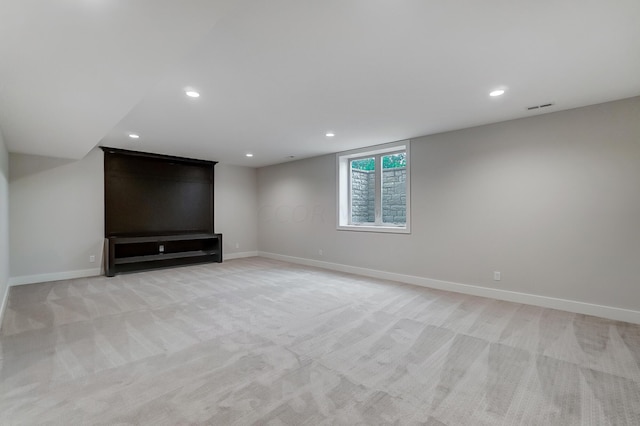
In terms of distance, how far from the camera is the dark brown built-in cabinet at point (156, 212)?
5703 millimetres

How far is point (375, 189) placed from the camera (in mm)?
5578

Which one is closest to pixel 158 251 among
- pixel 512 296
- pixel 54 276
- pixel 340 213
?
pixel 54 276

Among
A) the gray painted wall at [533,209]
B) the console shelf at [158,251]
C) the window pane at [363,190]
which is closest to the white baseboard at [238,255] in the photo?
the console shelf at [158,251]

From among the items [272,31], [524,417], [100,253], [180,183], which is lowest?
[524,417]

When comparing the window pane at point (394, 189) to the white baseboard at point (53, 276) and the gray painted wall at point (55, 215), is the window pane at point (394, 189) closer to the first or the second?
the gray painted wall at point (55, 215)

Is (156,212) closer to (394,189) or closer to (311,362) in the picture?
(394,189)

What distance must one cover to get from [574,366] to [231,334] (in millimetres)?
2960

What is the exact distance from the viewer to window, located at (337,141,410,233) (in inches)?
207

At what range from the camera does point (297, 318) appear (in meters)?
3.29

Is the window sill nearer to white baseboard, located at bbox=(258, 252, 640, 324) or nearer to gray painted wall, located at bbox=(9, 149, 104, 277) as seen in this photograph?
white baseboard, located at bbox=(258, 252, 640, 324)

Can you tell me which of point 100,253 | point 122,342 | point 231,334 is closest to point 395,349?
point 231,334

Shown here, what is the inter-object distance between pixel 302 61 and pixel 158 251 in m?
5.68

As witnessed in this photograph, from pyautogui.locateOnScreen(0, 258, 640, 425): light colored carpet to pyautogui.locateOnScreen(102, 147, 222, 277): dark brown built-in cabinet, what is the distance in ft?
6.35

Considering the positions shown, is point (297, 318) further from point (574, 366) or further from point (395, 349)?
point (574, 366)
